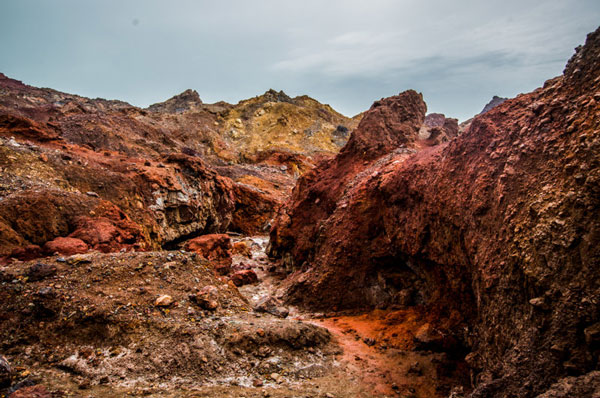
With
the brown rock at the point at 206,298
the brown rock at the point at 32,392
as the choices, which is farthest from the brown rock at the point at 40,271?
the brown rock at the point at 206,298

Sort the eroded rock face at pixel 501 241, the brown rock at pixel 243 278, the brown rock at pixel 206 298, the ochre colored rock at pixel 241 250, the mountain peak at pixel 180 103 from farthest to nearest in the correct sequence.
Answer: the mountain peak at pixel 180 103 < the ochre colored rock at pixel 241 250 < the brown rock at pixel 243 278 < the brown rock at pixel 206 298 < the eroded rock face at pixel 501 241

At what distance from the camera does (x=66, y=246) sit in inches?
332

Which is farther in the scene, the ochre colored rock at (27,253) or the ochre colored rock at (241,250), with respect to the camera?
the ochre colored rock at (241,250)

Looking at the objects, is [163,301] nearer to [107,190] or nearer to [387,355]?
[387,355]

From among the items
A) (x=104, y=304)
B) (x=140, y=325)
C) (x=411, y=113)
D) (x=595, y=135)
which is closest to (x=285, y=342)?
(x=140, y=325)

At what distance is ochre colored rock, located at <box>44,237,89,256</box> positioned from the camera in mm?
8195

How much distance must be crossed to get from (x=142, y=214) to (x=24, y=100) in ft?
175

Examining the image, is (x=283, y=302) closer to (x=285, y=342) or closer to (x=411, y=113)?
(x=285, y=342)

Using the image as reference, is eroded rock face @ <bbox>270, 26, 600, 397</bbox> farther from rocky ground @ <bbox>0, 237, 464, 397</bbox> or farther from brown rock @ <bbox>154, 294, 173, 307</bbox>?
brown rock @ <bbox>154, 294, 173, 307</bbox>

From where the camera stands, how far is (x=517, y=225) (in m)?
4.51

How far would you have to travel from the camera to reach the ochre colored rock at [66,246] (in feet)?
26.9

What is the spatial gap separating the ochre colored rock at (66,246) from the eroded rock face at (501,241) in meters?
7.10

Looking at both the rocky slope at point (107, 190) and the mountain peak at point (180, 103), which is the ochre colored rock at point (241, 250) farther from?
the mountain peak at point (180, 103)

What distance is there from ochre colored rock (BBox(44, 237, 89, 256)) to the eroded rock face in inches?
279
